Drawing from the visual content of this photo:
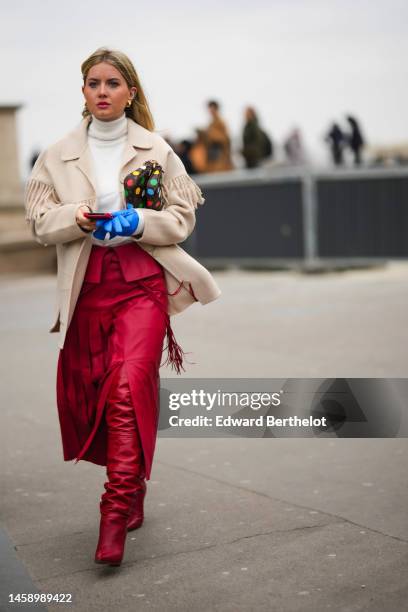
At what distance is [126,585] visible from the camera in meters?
4.01

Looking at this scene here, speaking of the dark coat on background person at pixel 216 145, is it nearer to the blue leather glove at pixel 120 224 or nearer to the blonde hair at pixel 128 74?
the blonde hair at pixel 128 74

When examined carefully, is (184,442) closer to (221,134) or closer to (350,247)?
(350,247)

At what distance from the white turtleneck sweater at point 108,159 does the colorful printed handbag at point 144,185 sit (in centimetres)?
6

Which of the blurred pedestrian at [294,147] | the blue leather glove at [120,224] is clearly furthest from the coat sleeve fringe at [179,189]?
the blurred pedestrian at [294,147]

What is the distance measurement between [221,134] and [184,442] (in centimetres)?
1288

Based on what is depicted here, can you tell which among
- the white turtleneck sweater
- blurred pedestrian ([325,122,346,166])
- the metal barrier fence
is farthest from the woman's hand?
blurred pedestrian ([325,122,346,166])

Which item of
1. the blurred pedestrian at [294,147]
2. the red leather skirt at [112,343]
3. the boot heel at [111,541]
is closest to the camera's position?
the boot heel at [111,541]

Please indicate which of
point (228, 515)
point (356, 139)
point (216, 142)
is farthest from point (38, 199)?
point (356, 139)

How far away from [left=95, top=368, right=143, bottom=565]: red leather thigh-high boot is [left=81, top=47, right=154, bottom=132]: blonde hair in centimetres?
100

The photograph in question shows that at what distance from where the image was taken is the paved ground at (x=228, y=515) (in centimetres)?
394

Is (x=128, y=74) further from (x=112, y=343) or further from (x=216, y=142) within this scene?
(x=216, y=142)

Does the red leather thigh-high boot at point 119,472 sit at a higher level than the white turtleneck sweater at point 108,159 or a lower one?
lower

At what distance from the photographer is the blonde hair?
439cm

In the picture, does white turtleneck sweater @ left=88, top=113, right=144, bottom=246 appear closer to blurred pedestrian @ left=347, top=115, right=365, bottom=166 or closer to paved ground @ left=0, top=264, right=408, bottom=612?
paved ground @ left=0, top=264, right=408, bottom=612
